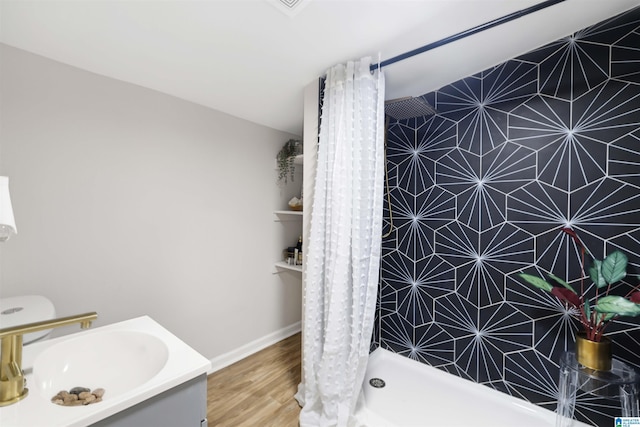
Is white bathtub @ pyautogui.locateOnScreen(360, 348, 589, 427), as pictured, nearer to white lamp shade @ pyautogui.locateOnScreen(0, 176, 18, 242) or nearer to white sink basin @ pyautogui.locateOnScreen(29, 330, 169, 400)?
white sink basin @ pyautogui.locateOnScreen(29, 330, 169, 400)

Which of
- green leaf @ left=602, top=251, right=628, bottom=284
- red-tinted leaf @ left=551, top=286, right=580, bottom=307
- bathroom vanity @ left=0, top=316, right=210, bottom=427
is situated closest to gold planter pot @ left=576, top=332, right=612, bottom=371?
red-tinted leaf @ left=551, top=286, right=580, bottom=307

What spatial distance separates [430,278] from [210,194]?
1.83 metres

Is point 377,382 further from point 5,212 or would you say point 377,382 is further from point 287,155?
point 5,212

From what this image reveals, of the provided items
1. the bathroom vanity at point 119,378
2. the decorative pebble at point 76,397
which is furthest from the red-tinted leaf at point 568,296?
the decorative pebble at point 76,397

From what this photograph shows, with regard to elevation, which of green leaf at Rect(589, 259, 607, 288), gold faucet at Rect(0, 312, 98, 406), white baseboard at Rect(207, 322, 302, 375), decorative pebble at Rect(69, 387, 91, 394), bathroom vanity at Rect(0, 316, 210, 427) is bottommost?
white baseboard at Rect(207, 322, 302, 375)

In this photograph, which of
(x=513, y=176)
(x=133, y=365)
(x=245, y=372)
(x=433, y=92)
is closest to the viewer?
(x=133, y=365)

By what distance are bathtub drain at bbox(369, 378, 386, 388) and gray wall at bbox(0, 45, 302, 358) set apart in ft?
3.55

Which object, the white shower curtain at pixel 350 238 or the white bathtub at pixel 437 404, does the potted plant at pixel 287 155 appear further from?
the white bathtub at pixel 437 404

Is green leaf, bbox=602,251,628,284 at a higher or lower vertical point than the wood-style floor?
higher

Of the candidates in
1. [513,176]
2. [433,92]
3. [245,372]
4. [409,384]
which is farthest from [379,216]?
[245,372]

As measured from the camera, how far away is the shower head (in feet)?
5.49

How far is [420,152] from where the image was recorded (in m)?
2.05

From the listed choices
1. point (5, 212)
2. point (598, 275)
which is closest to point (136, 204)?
point (5, 212)

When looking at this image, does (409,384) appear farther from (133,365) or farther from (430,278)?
(133,365)
